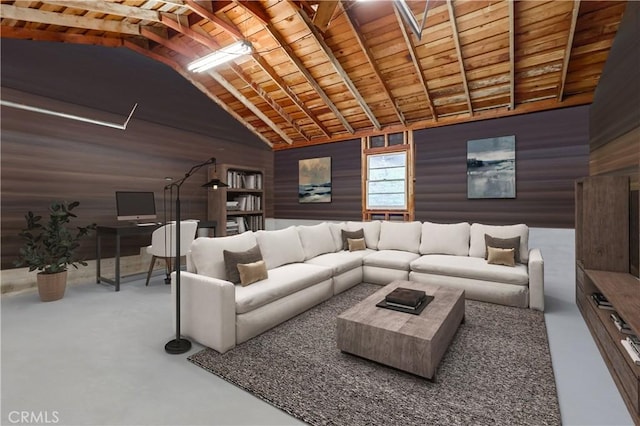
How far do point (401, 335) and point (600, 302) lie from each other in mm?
1863

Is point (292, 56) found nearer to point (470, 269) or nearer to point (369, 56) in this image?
point (369, 56)

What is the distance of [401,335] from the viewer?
195 centimetres

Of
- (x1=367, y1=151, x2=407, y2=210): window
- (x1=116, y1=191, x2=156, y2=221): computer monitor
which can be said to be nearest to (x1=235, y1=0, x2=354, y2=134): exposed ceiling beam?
(x1=367, y1=151, x2=407, y2=210): window

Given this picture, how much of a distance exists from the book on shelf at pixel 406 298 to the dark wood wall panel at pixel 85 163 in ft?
13.8

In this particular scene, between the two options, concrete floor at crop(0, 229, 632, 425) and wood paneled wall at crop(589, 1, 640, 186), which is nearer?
concrete floor at crop(0, 229, 632, 425)

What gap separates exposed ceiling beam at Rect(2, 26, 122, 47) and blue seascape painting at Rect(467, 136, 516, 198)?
5.80 m

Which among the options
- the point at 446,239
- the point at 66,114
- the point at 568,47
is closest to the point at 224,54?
the point at 66,114

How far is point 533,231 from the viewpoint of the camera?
4.52m

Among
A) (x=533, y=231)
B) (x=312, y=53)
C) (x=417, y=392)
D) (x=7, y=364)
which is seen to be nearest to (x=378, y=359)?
(x=417, y=392)

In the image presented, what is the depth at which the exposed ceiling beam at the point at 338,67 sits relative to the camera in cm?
390

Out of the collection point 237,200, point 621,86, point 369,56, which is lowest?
point 237,200

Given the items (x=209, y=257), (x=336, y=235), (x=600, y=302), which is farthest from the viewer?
(x=336, y=235)

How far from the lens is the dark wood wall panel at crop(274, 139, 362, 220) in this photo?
618 centimetres

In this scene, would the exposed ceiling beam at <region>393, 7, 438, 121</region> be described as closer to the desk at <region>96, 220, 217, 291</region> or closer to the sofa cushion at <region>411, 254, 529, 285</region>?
the sofa cushion at <region>411, 254, 529, 285</region>
